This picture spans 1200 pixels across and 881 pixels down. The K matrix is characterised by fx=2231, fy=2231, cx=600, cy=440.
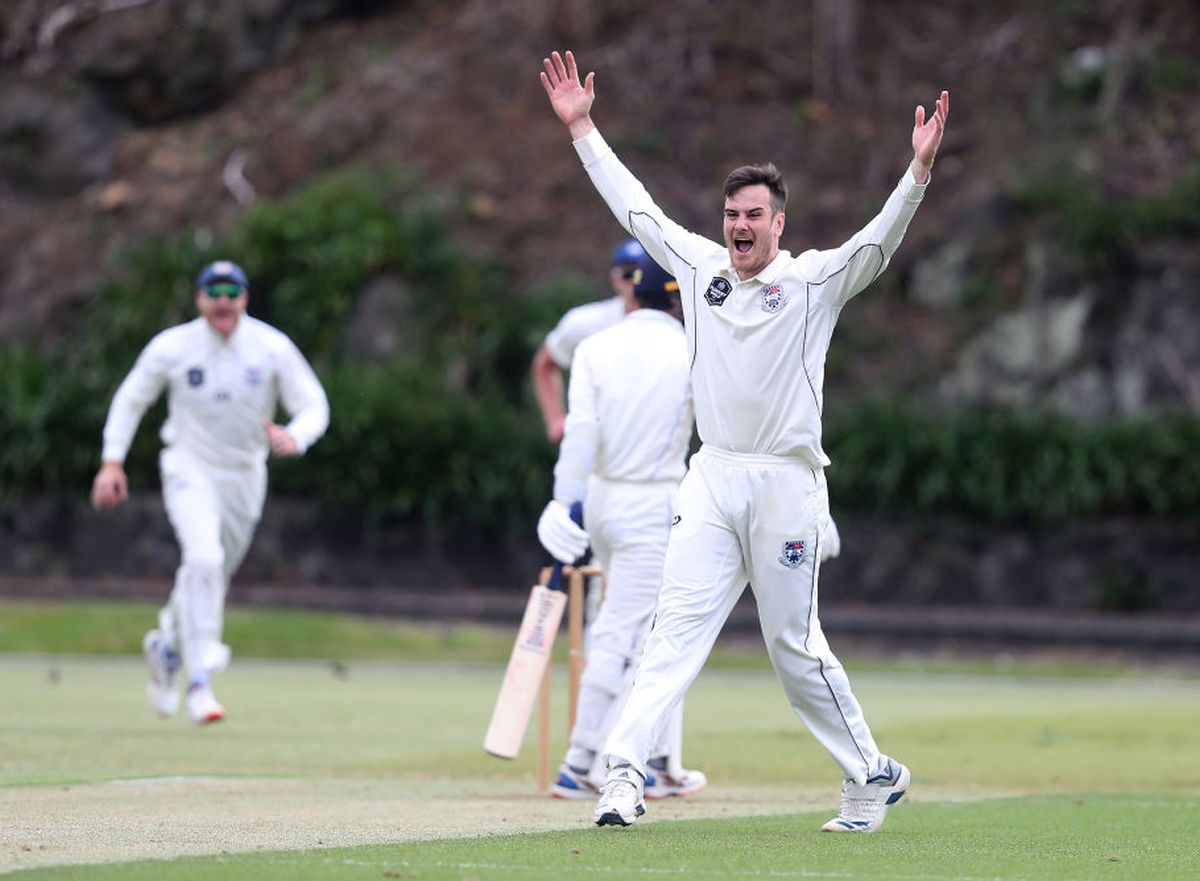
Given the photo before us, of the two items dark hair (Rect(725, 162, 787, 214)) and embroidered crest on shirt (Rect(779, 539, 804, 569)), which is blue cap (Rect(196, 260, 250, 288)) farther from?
embroidered crest on shirt (Rect(779, 539, 804, 569))

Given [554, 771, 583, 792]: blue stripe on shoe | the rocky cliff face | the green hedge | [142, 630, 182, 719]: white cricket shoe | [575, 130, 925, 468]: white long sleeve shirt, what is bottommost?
[554, 771, 583, 792]: blue stripe on shoe

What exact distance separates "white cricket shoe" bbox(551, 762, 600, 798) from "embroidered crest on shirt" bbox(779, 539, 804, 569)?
6.98 feet

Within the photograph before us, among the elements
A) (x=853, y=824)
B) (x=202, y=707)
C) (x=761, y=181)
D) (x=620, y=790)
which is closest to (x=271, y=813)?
(x=620, y=790)

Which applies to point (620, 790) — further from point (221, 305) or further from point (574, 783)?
point (221, 305)

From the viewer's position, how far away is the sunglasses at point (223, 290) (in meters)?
11.5

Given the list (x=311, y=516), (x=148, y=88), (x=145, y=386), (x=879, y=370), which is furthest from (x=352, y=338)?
(x=145, y=386)

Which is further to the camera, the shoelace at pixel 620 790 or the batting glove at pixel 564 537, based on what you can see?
the batting glove at pixel 564 537

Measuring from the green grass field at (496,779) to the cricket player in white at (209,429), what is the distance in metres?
0.62

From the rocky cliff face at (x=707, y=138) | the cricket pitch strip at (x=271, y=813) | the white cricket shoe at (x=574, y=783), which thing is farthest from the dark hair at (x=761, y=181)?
the rocky cliff face at (x=707, y=138)

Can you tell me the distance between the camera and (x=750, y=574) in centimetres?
705

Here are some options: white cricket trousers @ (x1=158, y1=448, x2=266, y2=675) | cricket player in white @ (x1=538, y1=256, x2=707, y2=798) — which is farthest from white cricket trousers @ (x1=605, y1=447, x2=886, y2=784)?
white cricket trousers @ (x1=158, y1=448, x2=266, y2=675)

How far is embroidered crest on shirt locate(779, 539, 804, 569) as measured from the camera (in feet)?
22.7

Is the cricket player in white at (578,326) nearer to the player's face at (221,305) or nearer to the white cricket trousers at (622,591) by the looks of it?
the white cricket trousers at (622,591)

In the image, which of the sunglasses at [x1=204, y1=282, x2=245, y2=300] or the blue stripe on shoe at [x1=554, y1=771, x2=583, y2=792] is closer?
the blue stripe on shoe at [x1=554, y1=771, x2=583, y2=792]
